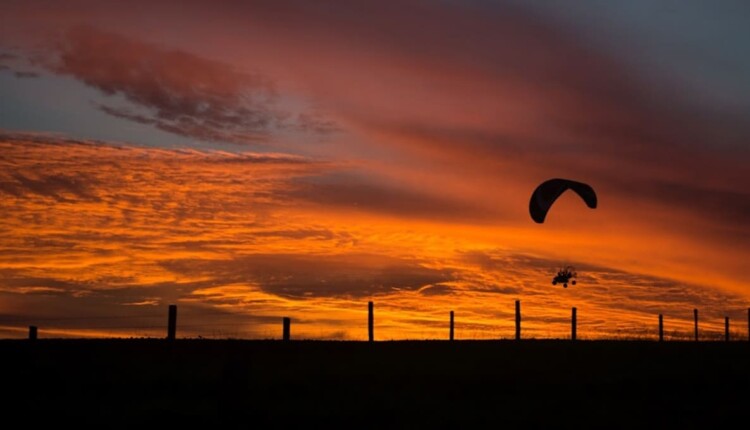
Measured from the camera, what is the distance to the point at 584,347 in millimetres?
23812

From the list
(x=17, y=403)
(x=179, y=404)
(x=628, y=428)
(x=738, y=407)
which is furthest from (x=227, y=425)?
(x=738, y=407)

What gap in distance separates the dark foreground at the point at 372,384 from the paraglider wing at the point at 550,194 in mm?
11736

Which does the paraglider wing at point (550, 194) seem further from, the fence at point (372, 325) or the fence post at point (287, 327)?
the fence post at point (287, 327)

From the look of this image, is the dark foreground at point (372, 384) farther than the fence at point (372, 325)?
No

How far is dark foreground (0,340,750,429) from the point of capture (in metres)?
13.4

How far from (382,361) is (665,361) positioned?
6.54m

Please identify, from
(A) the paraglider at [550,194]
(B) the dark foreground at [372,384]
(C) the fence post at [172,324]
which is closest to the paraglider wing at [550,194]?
(A) the paraglider at [550,194]

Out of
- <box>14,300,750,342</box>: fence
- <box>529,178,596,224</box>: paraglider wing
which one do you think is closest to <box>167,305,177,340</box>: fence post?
<box>14,300,750,342</box>: fence

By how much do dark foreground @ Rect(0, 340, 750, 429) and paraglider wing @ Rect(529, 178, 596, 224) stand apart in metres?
11.7

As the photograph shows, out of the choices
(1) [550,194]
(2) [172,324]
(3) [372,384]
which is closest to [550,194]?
(1) [550,194]

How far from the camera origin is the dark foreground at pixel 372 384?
13445 millimetres

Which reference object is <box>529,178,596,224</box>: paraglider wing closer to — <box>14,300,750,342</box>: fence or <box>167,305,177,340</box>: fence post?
<box>14,300,750,342</box>: fence

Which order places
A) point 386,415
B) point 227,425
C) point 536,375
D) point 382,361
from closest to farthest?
1. point 227,425
2. point 386,415
3. point 536,375
4. point 382,361

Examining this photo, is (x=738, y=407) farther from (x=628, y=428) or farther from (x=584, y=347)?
(x=584, y=347)
